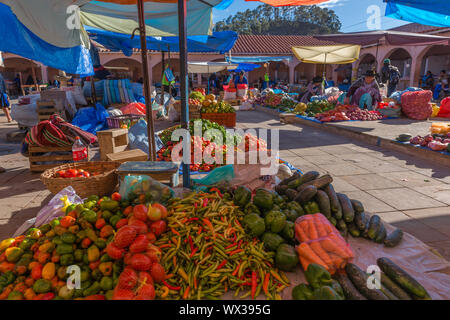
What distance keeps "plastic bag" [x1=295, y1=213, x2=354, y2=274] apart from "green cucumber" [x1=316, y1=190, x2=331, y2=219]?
35cm

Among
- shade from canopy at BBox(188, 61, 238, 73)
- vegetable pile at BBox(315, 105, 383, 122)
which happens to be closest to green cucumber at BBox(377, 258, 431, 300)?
vegetable pile at BBox(315, 105, 383, 122)

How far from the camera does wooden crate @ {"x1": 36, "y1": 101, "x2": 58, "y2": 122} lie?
7570mm

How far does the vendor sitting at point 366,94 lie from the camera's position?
11.1 meters

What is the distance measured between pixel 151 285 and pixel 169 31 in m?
5.11

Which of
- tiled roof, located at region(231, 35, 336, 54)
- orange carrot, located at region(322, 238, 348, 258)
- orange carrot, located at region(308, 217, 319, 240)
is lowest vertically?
orange carrot, located at region(322, 238, 348, 258)

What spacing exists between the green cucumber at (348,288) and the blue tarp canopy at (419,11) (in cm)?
615

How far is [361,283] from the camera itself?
2070mm

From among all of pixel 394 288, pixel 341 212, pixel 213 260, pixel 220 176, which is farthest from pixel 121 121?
pixel 394 288

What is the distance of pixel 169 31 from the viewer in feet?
18.7

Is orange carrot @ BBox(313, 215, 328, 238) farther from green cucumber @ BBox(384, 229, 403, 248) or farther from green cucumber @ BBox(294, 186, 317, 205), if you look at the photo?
green cucumber @ BBox(384, 229, 403, 248)

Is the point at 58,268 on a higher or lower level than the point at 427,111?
lower

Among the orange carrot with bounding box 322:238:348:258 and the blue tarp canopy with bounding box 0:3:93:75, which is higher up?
the blue tarp canopy with bounding box 0:3:93:75
